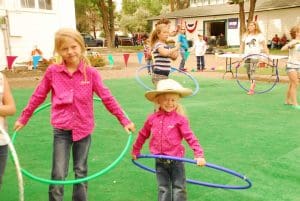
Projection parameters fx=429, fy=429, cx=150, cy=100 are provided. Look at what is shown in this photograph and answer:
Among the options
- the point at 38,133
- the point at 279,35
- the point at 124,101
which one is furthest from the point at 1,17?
the point at 279,35

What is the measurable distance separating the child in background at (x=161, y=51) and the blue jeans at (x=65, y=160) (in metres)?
3.67

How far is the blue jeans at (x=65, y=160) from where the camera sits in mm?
3711

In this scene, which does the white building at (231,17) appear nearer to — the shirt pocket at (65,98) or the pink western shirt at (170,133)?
the pink western shirt at (170,133)

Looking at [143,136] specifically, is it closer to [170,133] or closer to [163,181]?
[170,133]

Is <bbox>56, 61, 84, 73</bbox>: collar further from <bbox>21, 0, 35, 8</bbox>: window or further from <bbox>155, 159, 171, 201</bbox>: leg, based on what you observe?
<bbox>21, 0, 35, 8</bbox>: window

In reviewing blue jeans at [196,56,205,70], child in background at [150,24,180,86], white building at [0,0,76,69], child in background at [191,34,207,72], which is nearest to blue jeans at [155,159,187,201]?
child in background at [150,24,180,86]

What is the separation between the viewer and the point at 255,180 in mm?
4957

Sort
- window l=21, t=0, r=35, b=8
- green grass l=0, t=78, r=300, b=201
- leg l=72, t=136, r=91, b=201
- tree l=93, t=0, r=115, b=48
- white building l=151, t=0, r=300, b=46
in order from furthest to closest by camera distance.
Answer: tree l=93, t=0, r=115, b=48 → white building l=151, t=0, r=300, b=46 → window l=21, t=0, r=35, b=8 → green grass l=0, t=78, r=300, b=201 → leg l=72, t=136, r=91, b=201

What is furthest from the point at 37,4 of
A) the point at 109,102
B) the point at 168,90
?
the point at 168,90

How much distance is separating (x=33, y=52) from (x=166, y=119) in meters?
17.4

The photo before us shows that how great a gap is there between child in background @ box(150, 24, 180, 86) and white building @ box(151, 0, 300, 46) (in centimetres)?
3015

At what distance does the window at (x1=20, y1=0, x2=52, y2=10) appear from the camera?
20.9 meters

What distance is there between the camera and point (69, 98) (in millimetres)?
3629

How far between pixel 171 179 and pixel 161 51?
3832mm
